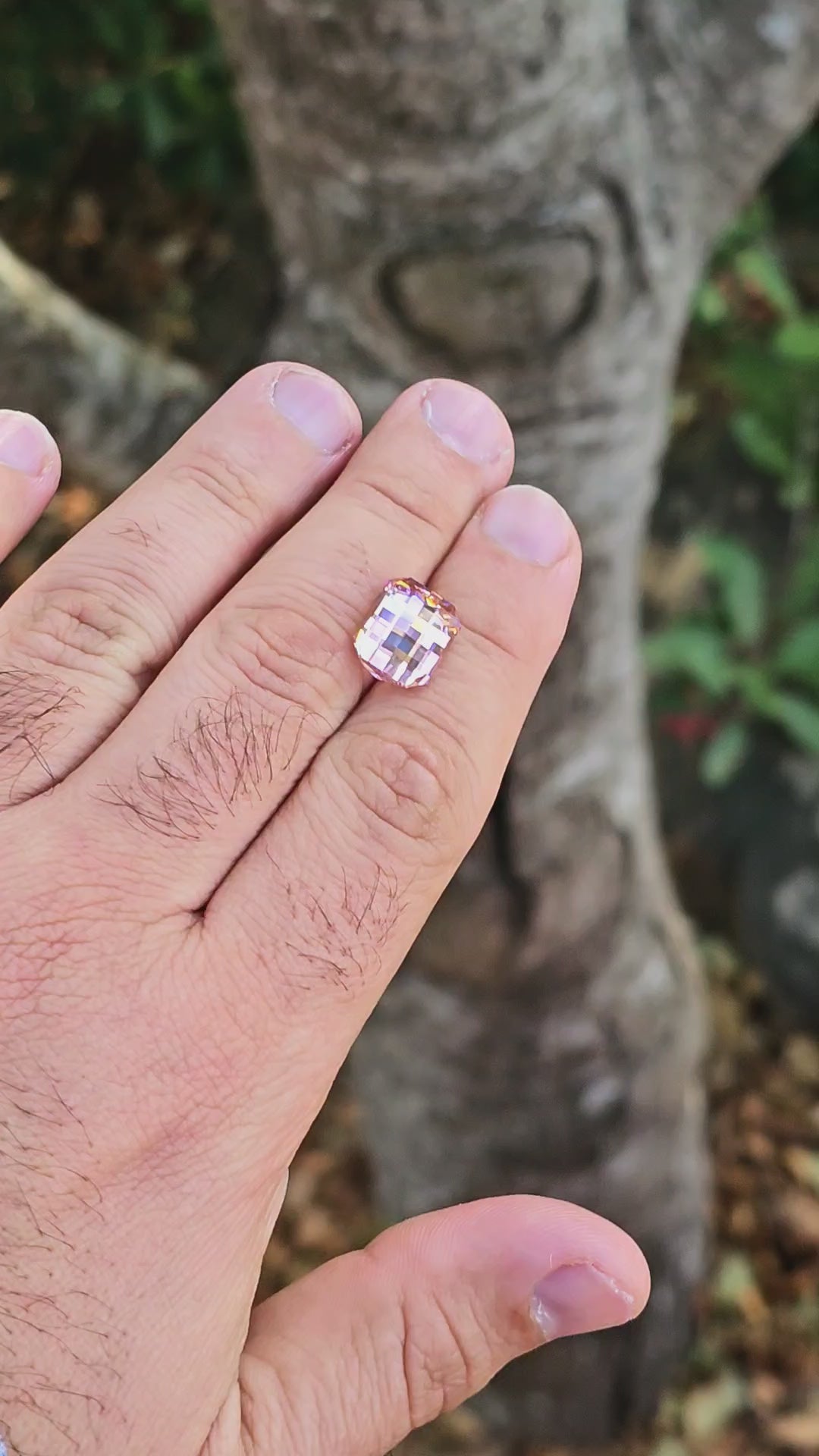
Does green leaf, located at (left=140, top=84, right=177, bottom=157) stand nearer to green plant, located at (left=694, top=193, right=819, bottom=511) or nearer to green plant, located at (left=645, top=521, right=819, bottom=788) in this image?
green plant, located at (left=694, top=193, right=819, bottom=511)

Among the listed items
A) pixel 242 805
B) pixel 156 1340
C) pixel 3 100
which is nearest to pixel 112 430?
pixel 242 805

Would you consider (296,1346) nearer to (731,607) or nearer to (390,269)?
(390,269)

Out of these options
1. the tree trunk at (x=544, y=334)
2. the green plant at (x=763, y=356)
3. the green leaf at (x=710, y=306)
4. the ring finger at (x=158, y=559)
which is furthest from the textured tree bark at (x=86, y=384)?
the green leaf at (x=710, y=306)

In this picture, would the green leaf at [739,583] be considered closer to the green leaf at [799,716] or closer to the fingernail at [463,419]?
the green leaf at [799,716]

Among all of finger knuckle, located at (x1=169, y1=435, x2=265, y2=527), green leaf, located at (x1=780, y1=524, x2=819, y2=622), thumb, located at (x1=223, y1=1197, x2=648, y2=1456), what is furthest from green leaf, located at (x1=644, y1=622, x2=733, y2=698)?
thumb, located at (x1=223, y1=1197, x2=648, y2=1456)

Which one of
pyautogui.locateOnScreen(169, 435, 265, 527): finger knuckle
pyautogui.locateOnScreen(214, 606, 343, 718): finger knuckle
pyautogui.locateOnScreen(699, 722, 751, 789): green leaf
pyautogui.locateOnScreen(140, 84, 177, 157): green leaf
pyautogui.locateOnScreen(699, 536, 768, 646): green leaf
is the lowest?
pyautogui.locateOnScreen(214, 606, 343, 718): finger knuckle

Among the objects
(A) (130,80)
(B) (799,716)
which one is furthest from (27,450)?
(A) (130,80)
